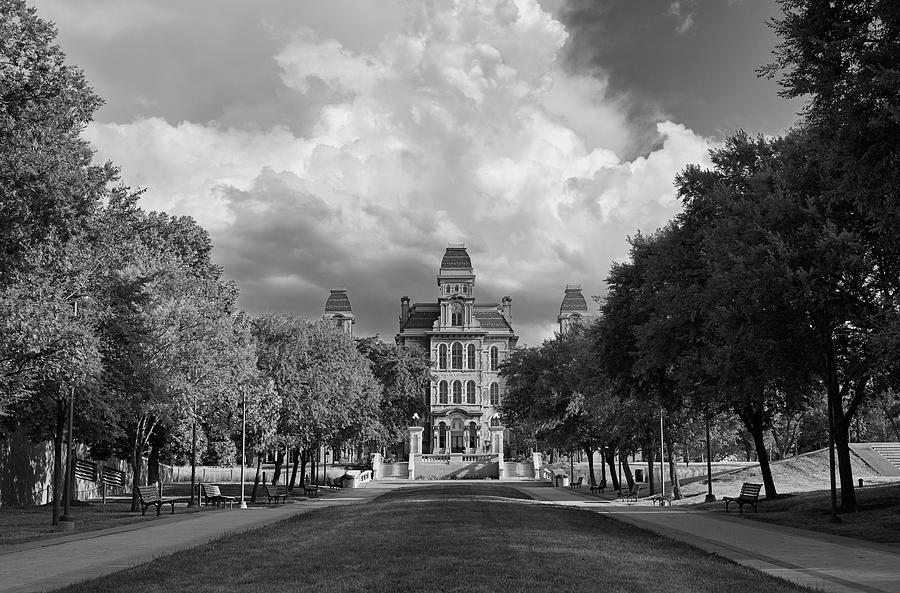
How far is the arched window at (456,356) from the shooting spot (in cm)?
12275

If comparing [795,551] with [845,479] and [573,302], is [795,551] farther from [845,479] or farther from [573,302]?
[573,302]

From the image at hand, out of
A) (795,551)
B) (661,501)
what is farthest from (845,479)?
(661,501)

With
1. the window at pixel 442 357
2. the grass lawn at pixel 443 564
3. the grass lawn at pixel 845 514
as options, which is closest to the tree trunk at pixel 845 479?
the grass lawn at pixel 845 514

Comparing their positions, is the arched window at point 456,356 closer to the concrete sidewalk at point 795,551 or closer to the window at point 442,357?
the window at point 442,357

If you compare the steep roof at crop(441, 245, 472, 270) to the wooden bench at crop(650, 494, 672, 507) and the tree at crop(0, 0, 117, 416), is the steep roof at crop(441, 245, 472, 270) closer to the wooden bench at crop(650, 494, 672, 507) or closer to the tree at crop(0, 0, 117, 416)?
the wooden bench at crop(650, 494, 672, 507)

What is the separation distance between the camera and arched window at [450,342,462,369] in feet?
403

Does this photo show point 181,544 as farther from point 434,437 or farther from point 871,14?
point 434,437

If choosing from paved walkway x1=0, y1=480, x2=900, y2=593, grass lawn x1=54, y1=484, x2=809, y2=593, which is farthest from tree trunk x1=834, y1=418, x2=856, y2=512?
grass lawn x1=54, y1=484, x2=809, y2=593

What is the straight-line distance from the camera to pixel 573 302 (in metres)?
140

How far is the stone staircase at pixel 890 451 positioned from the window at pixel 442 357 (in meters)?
69.3

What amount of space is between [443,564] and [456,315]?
111759 mm

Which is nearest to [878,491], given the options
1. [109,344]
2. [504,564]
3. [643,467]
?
[504,564]

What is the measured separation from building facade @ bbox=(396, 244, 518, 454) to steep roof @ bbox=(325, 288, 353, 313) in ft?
46.0

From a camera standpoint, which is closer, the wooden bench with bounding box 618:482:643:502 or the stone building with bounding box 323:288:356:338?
the wooden bench with bounding box 618:482:643:502
